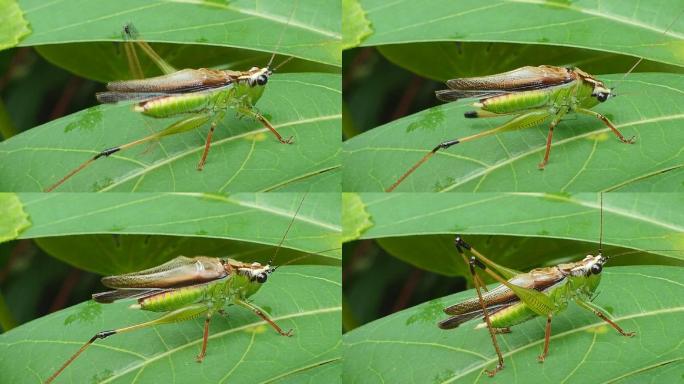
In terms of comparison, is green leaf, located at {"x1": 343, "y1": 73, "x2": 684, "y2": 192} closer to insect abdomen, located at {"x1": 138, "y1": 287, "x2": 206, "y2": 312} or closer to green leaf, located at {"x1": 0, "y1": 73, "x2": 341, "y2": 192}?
green leaf, located at {"x1": 0, "y1": 73, "x2": 341, "y2": 192}

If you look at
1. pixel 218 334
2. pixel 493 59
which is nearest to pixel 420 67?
pixel 493 59

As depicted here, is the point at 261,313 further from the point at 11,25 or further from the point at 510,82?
the point at 11,25

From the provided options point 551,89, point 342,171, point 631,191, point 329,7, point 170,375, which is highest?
point 329,7

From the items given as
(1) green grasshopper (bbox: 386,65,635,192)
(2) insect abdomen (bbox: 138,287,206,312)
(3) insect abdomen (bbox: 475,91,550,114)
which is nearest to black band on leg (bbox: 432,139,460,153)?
(1) green grasshopper (bbox: 386,65,635,192)

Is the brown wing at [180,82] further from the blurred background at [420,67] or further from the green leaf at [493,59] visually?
the green leaf at [493,59]

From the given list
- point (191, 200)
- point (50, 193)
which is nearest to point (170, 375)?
point (191, 200)

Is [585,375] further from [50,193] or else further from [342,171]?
[50,193]

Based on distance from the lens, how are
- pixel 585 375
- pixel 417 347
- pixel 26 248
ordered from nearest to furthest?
pixel 585 375 → pixel 417 347 → pixel 26 248
